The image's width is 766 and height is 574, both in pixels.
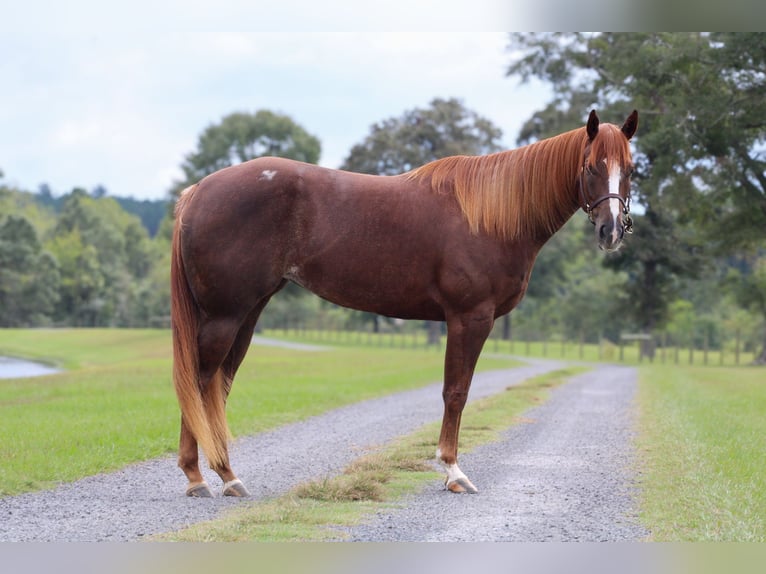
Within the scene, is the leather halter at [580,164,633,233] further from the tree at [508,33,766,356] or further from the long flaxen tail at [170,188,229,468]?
the tree at [508,33,766,356]

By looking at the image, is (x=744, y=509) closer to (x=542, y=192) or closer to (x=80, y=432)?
(x=542, y=192)

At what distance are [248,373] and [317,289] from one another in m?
15.2

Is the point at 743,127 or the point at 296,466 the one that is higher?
the point at 743,127

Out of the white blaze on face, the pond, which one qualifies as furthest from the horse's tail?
the pond

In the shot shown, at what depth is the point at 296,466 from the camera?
750cm

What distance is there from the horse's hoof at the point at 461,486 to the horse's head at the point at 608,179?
202 centimetres

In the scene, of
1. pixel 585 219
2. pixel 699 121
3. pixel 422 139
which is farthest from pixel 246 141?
pixel 699 121

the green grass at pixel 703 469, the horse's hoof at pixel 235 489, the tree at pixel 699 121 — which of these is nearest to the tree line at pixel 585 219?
the tree at pixel 699 121

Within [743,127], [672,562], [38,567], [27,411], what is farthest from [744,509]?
[743,127]

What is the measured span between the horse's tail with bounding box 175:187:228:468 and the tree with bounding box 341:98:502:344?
103ft

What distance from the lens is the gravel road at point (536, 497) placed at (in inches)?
193

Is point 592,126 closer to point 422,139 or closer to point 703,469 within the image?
point 703,469

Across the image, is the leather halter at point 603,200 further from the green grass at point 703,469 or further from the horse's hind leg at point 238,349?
the horse's hind leg at point 238,349

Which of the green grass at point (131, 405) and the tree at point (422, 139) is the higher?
the tree at point (422, 139)
